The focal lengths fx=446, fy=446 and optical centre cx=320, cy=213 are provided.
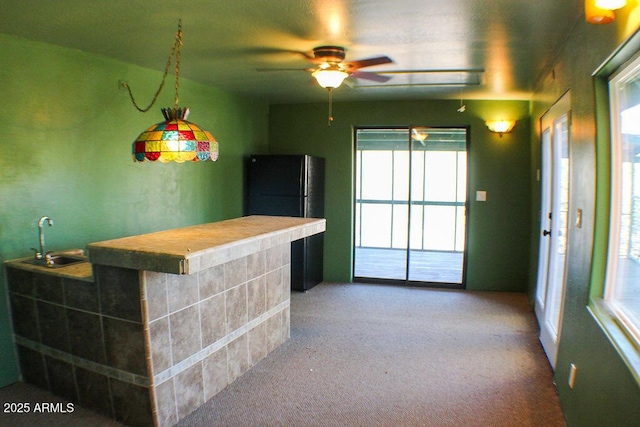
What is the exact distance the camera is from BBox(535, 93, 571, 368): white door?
11.5 ft

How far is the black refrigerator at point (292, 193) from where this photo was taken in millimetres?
5227

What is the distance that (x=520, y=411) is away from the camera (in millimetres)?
2730

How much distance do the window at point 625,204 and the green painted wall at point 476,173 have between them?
3.41m

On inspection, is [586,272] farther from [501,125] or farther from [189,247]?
[501,125]

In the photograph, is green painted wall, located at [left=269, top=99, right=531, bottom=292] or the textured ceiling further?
green painted wall, located at [left=269, top=99, right=531, bottom=292]

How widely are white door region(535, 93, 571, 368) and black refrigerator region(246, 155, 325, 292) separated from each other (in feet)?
8.29

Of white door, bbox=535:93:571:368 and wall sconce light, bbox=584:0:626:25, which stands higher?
wall sconce light, bbox=584:0:626:25

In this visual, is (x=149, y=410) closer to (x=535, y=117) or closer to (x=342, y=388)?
(x=342, y=388)

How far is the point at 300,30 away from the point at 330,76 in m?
0.39

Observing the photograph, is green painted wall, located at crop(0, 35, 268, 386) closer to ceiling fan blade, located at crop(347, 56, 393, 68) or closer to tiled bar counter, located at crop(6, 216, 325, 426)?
tiled bar counter, located at crop(6, 216, 325, 426)

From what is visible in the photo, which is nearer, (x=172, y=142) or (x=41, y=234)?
(x=172, y=142)

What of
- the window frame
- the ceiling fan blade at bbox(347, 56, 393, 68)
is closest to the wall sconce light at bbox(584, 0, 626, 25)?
the window frame

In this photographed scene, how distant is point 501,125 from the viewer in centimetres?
527

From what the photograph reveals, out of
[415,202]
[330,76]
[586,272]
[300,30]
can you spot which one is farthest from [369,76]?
[415,202]
